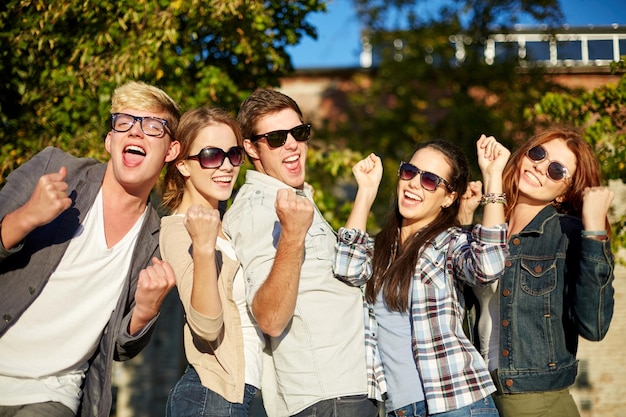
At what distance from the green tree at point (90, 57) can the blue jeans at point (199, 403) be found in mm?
2270

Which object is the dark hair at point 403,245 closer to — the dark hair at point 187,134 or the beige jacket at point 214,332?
the beige jacket at point 214,332

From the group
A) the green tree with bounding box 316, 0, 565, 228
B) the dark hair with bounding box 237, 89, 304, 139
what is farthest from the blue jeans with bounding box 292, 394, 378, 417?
the green tree with bounding box 316, 0, 565, 228

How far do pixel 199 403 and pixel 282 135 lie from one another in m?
1.27

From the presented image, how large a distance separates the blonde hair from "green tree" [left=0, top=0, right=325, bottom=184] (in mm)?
1399

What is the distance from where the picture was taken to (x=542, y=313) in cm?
317

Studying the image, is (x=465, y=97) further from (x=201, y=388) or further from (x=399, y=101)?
(x=201, y=388)

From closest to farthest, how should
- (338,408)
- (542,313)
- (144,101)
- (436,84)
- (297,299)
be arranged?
(338,408), (297,299), (542,313), (144,101), (436,84)

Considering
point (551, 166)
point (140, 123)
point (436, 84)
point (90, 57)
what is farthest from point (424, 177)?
point (436, 84)

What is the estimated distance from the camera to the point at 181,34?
5.12 meters

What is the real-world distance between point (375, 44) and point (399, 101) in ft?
3.54

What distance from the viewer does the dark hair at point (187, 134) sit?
11.0 feet

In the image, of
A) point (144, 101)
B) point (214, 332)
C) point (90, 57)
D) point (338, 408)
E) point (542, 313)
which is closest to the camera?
point (214, 332)

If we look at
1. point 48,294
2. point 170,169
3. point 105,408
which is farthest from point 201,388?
point 170,169

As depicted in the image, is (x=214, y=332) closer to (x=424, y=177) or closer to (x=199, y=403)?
(x=199, y=403)
